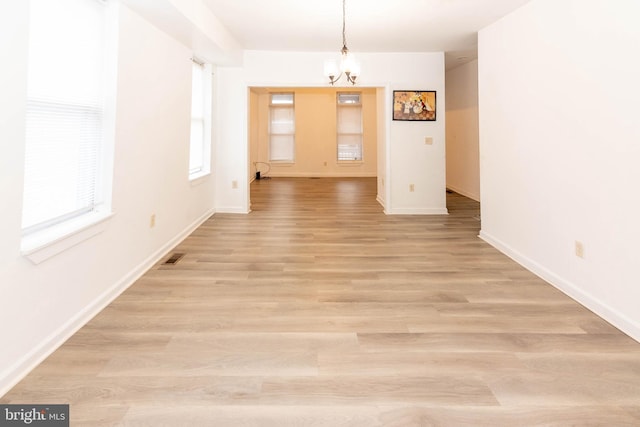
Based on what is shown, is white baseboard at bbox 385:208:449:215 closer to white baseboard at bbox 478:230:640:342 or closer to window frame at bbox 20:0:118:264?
white baseboard at bbox 478:230:640:342

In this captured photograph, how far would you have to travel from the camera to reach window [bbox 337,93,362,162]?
1204cm

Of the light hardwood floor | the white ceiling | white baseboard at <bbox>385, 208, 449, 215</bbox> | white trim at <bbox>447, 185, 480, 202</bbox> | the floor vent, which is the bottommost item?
the light hardwood floor

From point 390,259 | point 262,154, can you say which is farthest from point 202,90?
point 262,154

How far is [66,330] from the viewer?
2234 mm

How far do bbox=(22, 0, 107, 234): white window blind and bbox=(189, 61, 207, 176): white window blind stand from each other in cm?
254

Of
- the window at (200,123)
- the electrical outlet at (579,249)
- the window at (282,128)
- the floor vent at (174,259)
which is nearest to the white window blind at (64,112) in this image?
the floor vent at (174,259)

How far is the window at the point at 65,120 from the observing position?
82.0 inches

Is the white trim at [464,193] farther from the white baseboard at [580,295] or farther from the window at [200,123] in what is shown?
the window at [200,123]

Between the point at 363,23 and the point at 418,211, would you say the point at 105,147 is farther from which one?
the point at 418,211

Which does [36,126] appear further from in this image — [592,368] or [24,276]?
[592,368]

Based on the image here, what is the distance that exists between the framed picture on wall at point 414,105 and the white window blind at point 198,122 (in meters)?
2.86

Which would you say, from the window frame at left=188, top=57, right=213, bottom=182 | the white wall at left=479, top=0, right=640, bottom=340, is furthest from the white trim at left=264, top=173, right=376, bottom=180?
the white wall at left=479, top=0, right=640, bottom=340

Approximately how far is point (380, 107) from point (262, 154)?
6.26 meters

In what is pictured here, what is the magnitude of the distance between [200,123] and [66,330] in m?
3.92
